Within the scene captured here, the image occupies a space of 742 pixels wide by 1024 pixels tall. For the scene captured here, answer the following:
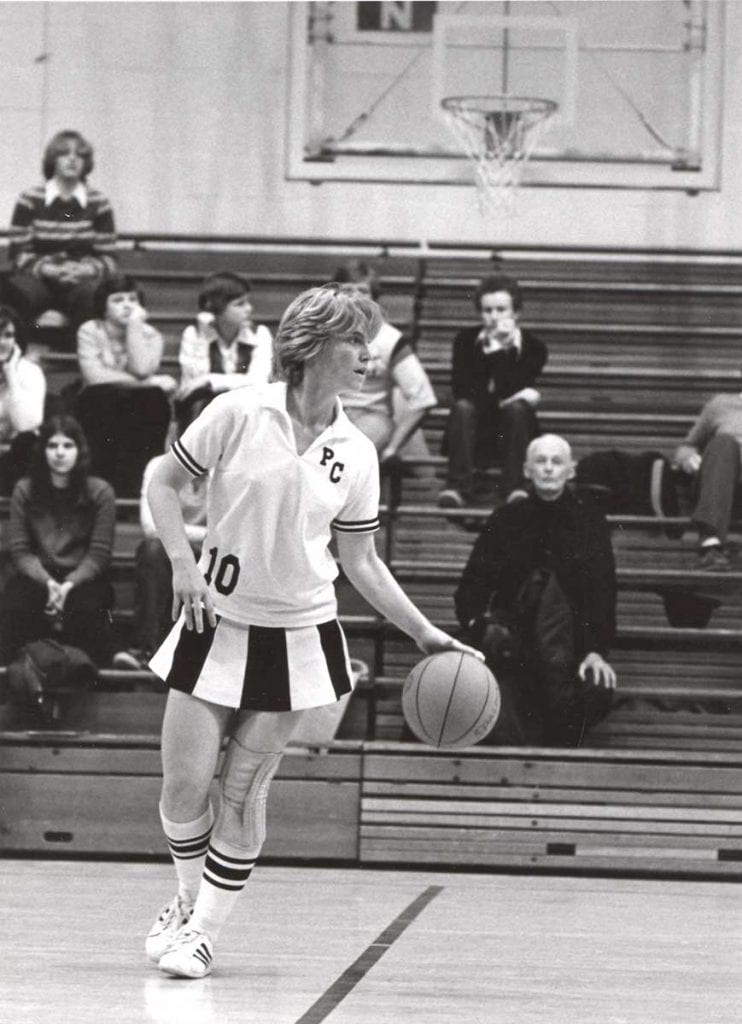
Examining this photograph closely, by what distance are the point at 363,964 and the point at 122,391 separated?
4531 millimetres

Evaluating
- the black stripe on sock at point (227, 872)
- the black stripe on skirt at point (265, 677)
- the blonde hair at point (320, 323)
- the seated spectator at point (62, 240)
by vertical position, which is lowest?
the black stripe on sock at point (227, 872)

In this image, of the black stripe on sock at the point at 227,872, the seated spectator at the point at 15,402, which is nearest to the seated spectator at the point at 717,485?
the seated spectator at the point at 15,402

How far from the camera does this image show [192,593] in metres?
4.25

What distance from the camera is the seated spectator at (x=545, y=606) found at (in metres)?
7.23

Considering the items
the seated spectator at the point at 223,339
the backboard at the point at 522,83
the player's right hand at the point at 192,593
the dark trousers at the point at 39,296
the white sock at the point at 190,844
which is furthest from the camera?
the backboard at the point at 522,83

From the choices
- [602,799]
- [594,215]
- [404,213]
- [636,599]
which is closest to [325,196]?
[404,213]

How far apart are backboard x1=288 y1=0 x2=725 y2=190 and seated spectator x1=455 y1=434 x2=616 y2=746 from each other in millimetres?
3197

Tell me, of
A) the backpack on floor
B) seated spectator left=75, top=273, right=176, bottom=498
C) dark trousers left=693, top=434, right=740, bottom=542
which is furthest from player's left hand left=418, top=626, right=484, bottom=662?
seated spectator left=75, top=273, right=176, bottom=498

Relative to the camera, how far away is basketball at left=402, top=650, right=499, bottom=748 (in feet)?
16.1

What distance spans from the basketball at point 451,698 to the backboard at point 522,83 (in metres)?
5.63

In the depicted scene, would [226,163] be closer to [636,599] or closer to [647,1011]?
[636,599]

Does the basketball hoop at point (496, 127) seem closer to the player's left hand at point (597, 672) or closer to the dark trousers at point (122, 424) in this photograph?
the dark trousers at point (122, 424)

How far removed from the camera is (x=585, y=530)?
24.4 ft

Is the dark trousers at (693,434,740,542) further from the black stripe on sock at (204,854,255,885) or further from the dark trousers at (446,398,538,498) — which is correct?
the black stripe on sock at (204,854,255,885)
